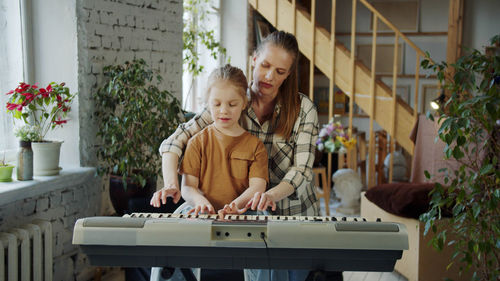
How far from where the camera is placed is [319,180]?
6246 mm

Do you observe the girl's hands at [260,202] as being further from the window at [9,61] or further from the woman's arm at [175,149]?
the window at [9,61]

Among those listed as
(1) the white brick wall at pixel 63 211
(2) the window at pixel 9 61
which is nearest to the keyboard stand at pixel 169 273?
(1) the white brick wall at pixel 63 211

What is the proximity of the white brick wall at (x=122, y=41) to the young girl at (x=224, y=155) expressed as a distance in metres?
1.49

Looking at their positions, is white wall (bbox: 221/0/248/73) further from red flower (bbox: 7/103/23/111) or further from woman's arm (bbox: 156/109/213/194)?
woman's arm (bbox: 156/109/213/194)

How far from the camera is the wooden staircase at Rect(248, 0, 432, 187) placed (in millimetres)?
5332

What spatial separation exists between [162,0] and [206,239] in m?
2.99

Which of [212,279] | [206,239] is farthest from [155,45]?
[206,239]

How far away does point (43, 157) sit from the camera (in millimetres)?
2680

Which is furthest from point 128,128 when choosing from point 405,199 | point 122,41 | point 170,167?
point 405,199

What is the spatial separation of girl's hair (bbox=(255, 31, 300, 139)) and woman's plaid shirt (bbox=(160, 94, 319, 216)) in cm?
2

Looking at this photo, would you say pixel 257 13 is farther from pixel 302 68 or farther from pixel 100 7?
pixel 100 7

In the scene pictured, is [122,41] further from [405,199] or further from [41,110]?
[405,199]

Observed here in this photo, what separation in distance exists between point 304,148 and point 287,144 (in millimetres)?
90

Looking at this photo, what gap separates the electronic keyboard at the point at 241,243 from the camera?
1.15 meters
